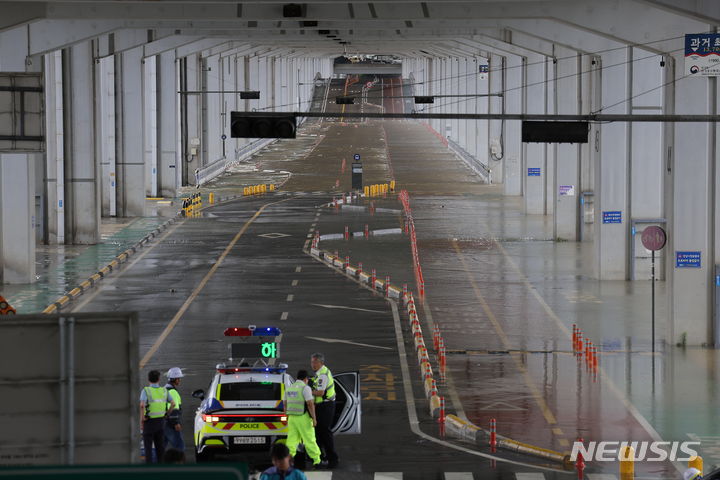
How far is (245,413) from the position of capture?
19.4m

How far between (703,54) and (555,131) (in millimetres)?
3746

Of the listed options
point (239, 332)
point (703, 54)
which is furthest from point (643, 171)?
point (239, 332)

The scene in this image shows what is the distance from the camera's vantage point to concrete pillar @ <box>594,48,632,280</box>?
144 feet

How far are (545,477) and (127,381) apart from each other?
10.8 metres

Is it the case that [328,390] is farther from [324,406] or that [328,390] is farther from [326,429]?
[326,429]

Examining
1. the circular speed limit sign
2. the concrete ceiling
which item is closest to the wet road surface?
the circular speed limit sign

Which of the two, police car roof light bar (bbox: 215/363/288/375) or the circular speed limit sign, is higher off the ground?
the circular speed limit sign

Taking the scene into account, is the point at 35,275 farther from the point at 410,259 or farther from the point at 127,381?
the point at 127,381

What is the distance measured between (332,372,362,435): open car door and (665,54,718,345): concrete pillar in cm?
1373

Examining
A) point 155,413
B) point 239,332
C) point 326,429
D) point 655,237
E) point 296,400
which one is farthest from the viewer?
point 655,237

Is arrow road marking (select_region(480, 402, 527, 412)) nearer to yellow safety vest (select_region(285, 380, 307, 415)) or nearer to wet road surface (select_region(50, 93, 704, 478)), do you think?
wet road surface (select_region(50, 93, 704, 478))

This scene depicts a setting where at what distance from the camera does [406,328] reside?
112ft

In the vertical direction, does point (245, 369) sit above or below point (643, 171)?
below

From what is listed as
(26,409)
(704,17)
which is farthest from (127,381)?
(704,17)
